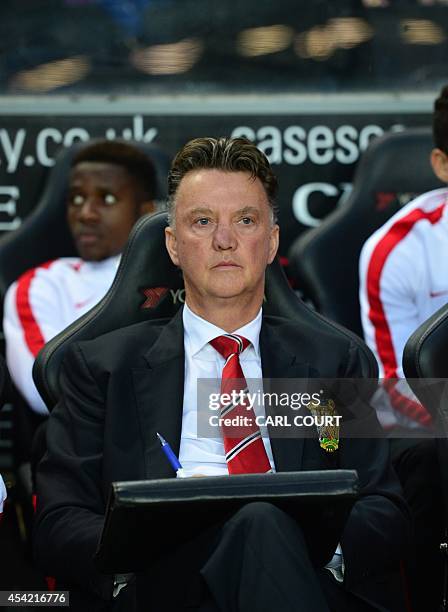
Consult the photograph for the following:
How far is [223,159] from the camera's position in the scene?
3166 millimetres

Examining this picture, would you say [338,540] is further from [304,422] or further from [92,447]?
[92,447]

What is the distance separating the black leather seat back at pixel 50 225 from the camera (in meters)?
4.46

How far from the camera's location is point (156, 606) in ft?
8.74

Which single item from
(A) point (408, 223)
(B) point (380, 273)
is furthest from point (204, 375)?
(A) point (408, 223)

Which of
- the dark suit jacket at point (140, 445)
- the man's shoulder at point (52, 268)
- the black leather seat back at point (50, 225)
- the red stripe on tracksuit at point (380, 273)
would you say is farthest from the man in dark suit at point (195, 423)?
the black leather seat back at point (50, 225)

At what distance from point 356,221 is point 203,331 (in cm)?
138

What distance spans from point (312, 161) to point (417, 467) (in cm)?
148

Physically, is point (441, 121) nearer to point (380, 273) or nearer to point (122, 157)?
point (380, 273)

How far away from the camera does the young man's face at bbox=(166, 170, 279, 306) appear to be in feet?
10.2

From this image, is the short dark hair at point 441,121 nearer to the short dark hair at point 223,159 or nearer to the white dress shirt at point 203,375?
the short dark hair at point 223,159

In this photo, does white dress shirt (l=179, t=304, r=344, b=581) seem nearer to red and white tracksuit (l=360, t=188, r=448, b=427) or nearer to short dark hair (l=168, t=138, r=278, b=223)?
short dark hair (l=168, t=138, r=278, b=223)

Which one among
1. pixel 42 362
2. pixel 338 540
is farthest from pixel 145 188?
pixel 338 540

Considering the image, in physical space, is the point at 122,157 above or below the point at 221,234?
below

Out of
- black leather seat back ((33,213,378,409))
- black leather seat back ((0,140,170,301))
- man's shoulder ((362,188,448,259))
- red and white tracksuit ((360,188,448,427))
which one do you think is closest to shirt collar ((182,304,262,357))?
black leather seat back ((33,213,378,409))
